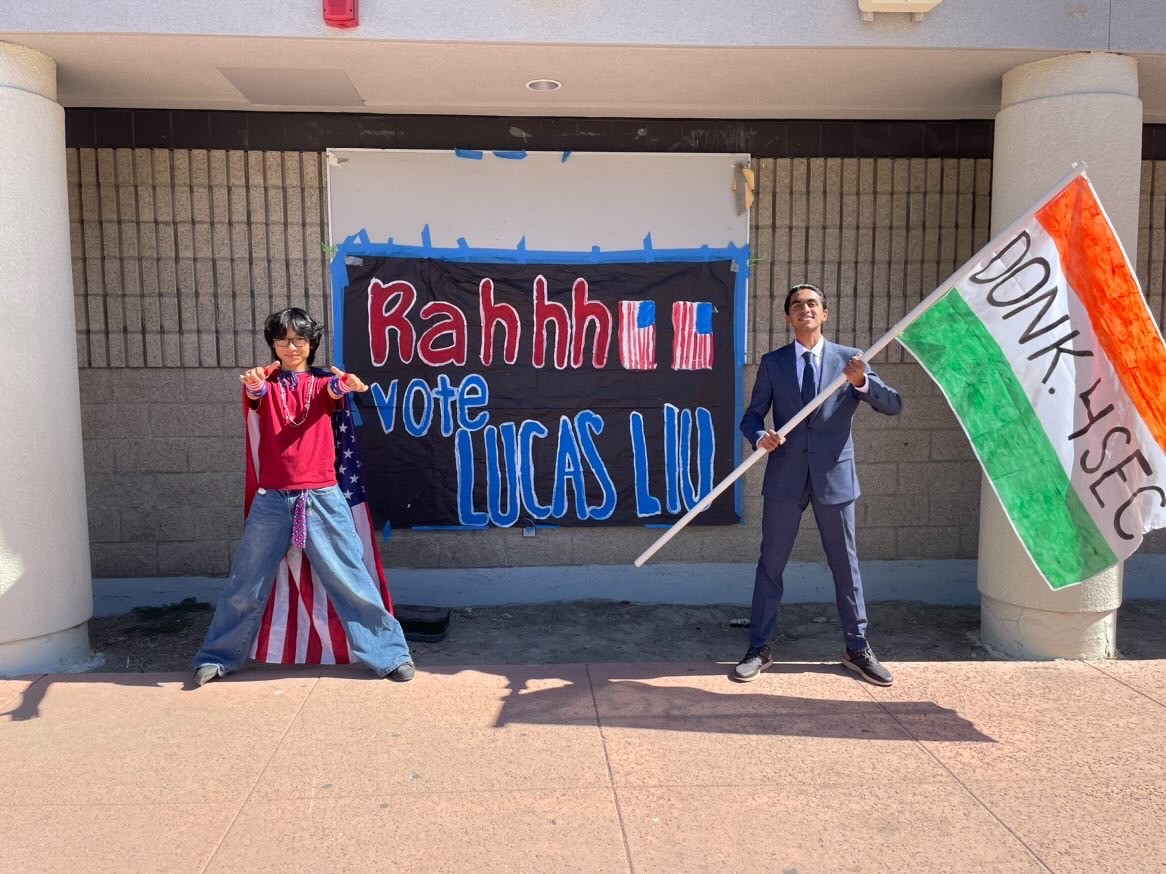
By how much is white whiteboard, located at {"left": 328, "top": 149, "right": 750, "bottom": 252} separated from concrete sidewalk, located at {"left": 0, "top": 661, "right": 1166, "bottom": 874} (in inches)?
112

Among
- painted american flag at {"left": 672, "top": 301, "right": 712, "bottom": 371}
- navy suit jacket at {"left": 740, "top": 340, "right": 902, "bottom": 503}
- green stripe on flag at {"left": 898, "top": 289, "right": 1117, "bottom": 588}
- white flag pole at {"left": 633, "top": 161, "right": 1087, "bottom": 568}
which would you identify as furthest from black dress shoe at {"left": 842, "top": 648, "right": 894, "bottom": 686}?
painted american flag at {"left": 672, "top": 301, "right": 712, "bottom": 371}

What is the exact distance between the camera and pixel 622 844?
3283mm

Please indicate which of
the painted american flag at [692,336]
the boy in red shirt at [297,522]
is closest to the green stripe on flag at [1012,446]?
the painted american flag at [692,336]

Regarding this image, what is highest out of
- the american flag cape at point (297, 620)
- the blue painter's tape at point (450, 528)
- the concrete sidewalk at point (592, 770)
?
the blue painter's tape at point (450, 528)

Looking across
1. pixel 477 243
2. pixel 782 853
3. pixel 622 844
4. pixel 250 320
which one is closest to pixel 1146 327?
pixel 782 853

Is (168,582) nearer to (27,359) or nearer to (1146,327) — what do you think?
(27,359)

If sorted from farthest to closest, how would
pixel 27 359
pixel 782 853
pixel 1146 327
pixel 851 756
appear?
pixel 27 359
pixel 1146 327
pixel 851 756
pixel 782 853

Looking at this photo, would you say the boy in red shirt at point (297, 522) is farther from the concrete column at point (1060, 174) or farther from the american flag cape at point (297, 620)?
the concrete column at point (1060, 174)

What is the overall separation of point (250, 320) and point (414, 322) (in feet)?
3.58

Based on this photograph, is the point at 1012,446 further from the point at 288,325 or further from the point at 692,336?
the point at 288,325

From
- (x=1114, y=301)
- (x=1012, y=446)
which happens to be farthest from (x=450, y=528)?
(x=1114, y=301)

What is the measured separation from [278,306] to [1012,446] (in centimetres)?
454

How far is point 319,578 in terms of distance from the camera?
4926mm

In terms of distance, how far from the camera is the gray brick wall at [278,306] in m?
6.16
